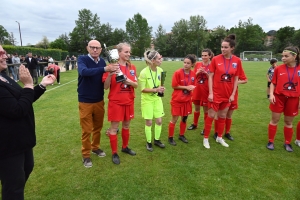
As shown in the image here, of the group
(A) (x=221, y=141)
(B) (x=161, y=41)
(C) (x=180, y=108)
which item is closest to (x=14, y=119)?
(C) (x=180, y=108)

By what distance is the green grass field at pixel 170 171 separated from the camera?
2.96m

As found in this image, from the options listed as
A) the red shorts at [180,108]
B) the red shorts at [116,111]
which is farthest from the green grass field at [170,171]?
the red shorts at [116,111]

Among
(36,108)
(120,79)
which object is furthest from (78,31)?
(120,79)

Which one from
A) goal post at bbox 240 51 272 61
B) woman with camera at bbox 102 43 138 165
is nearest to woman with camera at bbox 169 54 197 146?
woman with camera at bbox 102 43 138 165

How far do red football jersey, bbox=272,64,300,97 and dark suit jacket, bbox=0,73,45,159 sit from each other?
14.0ft

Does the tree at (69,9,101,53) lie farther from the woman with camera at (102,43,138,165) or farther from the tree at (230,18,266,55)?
the woman with camera at (102,43,138,165)

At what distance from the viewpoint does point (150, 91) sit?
12.8 ft

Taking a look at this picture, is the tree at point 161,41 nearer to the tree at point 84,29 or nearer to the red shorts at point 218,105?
the tree at point 84,29

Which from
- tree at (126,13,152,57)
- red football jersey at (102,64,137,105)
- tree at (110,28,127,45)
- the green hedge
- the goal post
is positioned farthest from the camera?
tree at (126,13,152,57)

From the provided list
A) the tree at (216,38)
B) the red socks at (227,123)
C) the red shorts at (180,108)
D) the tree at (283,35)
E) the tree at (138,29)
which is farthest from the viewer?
the tree at (138,29)

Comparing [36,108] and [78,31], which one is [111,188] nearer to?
[36,108]

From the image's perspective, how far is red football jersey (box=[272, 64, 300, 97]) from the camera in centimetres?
396

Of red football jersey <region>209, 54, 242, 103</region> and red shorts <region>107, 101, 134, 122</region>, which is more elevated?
red football jersey <region>209, 54, 242, 103</region>

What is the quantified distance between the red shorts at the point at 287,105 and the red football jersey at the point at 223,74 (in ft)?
3.00
